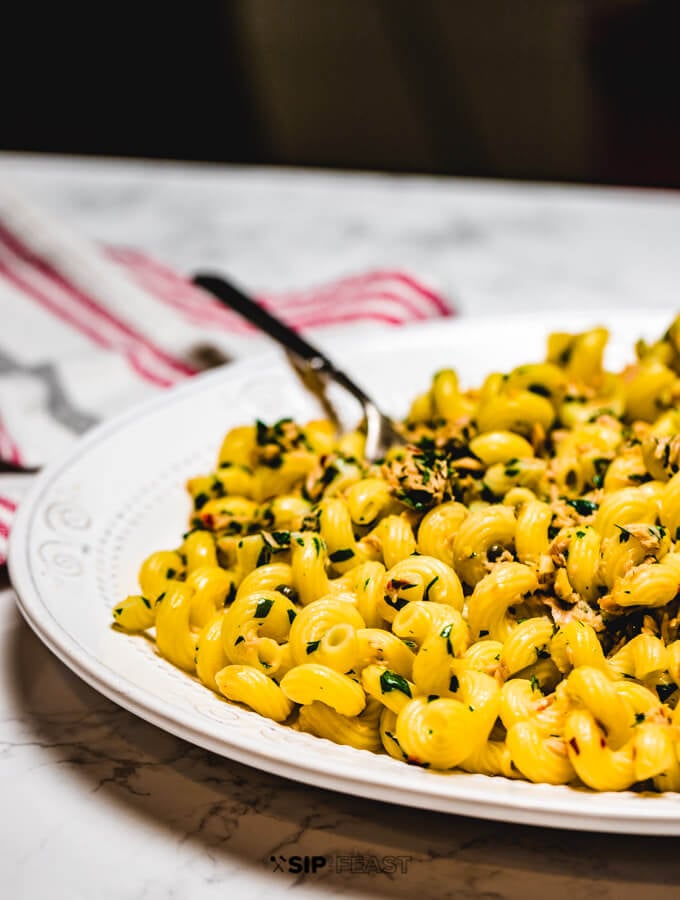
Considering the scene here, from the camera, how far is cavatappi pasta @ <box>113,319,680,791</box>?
77 cm

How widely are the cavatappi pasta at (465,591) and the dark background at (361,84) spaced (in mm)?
2347

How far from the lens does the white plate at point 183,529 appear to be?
27.7 inches

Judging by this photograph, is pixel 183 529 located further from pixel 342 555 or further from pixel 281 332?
pixel 281 332

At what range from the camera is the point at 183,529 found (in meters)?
1.18

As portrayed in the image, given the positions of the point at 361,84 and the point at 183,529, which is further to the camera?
the point at 361,84

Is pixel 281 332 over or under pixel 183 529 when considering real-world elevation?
over

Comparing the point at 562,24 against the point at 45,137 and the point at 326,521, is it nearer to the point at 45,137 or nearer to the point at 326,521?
the point at 45,137

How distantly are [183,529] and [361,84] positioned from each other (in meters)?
2.70

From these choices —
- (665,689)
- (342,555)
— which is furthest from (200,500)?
Answer: (665,689)

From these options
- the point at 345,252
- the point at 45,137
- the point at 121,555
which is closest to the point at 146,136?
the point at 45,137

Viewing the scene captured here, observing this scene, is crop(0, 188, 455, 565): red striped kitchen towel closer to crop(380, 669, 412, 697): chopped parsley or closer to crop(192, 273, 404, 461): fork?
crop(192, 273, 404, 461): fork

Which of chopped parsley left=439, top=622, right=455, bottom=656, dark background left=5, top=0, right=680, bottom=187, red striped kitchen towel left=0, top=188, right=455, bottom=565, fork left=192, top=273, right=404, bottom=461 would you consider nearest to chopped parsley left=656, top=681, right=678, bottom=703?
chopped parsley left=439, top=622, right=455, bottom=656

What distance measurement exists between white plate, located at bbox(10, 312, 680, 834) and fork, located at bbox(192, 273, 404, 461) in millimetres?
32

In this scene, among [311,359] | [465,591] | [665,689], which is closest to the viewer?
A: [665,689]
